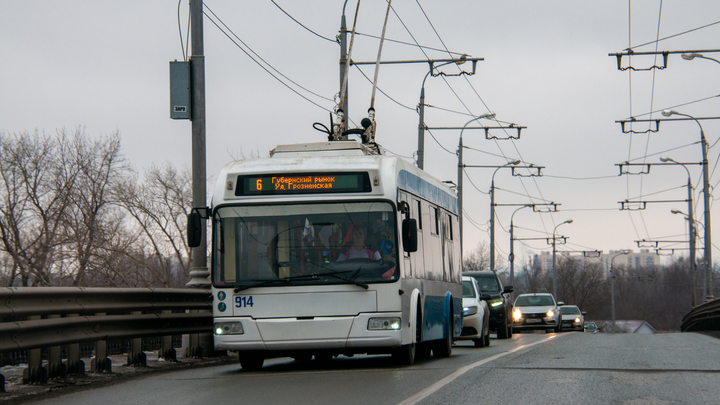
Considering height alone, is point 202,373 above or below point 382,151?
below

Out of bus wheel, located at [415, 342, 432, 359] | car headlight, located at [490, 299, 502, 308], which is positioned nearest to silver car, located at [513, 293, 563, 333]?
car headlight, located at [490, 299, 502, 308]

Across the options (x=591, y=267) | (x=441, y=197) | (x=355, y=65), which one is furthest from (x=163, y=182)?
(x=591, y=267)

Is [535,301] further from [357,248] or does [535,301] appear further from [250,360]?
[357,248]

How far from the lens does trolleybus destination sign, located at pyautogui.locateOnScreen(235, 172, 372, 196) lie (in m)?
11.0

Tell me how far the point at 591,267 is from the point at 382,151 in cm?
10548

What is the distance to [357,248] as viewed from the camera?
35.4 ft

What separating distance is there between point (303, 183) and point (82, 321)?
10.1 ft

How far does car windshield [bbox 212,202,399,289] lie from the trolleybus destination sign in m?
0.21

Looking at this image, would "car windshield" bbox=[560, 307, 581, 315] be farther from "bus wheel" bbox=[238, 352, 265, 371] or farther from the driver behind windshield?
the driver behind windshield

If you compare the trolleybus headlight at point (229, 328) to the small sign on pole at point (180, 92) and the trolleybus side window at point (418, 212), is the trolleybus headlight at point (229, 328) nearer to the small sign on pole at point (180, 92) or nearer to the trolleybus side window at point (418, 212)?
the trolleybus side window at point (418, 212)

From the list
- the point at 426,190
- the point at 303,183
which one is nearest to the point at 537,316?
the point at 426,190

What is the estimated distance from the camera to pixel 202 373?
11.1 m

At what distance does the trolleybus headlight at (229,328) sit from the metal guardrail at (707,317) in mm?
21340

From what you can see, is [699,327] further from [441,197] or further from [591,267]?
[591,267]
